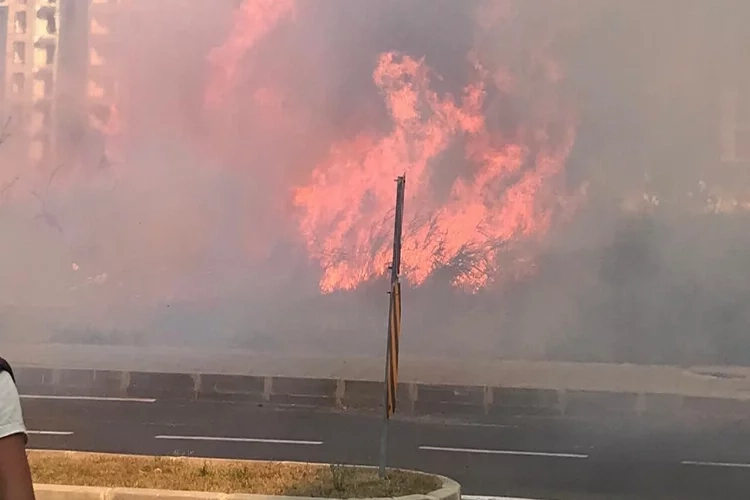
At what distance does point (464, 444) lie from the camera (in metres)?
6.76

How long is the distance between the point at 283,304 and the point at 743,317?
5704 mm

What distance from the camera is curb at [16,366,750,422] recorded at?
8.26 metres

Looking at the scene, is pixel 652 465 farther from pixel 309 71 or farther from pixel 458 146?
pixel 309 71

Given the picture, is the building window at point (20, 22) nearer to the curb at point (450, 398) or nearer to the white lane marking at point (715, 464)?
the curb at point (450, 398)

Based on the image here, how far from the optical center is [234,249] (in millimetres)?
11164

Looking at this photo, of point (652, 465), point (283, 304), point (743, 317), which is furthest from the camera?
point (283, 304)

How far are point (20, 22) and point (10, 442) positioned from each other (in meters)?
11.8

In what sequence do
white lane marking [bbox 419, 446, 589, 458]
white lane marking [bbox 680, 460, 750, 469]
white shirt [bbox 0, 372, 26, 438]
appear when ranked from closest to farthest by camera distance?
white shirt [bbox 0, 372, 26, 438]
white lane marking [bbox 680, 460, 750, 469]
white lane marking [bbox 419, 446, 589, 458]

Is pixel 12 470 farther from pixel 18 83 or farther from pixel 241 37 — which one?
pixel 18 83

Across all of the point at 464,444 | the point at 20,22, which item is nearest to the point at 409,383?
the point at 464,444

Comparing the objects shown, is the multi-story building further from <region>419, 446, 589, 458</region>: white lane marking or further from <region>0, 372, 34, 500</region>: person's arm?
<region>0, 372, 34, 500</region>: person's arm

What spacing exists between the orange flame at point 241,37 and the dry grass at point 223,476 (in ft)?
24.6

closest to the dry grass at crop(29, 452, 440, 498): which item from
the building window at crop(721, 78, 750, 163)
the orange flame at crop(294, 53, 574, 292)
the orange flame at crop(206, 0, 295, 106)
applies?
the orange flame at crop(294, 53, 574, 292)

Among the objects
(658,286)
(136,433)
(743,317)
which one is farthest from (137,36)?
(743,317)
